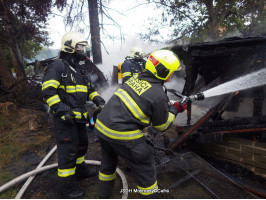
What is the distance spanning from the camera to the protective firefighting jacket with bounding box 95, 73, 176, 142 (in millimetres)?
2041

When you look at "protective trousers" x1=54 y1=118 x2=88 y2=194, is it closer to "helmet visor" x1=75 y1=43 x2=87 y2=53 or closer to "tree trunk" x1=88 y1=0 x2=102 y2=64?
"helmet visor" x1=75 y1=43 x2=87 y2=53

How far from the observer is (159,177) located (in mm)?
3098

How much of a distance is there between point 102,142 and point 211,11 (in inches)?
328

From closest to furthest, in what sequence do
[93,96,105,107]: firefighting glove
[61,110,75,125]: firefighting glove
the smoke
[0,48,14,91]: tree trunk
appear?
[61,110,75,125]: firefighting glove < [93,96,105,107]: firefighting glove < [0,48,14,91]: tree trunk < the smoke

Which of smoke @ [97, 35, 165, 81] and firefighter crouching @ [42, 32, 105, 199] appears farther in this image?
smoke @ [97, 35, 165, 81]

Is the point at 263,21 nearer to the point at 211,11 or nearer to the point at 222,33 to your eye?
the point at 222,33

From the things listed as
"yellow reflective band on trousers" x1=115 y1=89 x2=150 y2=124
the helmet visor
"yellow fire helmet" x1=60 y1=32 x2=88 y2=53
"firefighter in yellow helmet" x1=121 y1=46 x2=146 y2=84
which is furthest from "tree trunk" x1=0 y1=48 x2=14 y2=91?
"yellow reflective band on trousers" x1=115 y1=89 x2=150 y2=124

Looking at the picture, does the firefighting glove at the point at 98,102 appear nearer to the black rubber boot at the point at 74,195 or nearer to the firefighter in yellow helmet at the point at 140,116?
the firefighter in yellow helmet at the point at 140,116

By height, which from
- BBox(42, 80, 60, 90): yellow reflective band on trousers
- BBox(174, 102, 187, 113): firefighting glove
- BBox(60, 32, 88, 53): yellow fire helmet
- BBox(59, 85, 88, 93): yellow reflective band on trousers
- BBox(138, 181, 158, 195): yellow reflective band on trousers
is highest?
BBox(60, 32, 88, 53): yellow fire helmet

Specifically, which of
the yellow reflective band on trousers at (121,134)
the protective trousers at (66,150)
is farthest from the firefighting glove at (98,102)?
the yellow reflective band on trousers at (121,134)

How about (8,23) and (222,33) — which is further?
(222,33)

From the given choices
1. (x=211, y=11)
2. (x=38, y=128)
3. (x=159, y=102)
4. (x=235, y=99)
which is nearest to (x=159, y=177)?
(x=159, y=102)

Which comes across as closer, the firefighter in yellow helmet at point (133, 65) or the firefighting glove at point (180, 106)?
the firefighting glove at point (180, 106)

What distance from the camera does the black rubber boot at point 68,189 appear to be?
2631 mm
